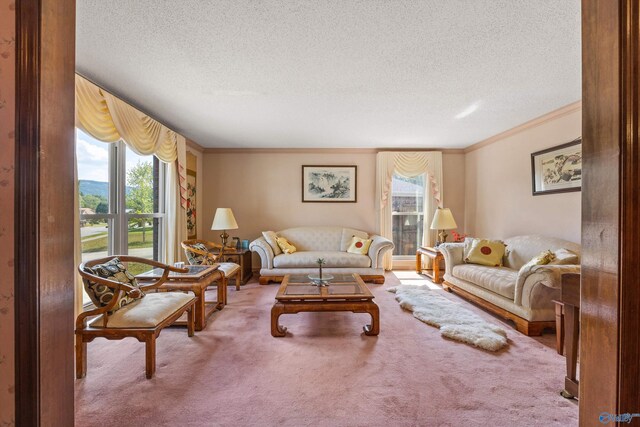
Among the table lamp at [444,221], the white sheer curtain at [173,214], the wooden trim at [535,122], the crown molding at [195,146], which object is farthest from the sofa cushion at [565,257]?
the crown molding at [195,146]

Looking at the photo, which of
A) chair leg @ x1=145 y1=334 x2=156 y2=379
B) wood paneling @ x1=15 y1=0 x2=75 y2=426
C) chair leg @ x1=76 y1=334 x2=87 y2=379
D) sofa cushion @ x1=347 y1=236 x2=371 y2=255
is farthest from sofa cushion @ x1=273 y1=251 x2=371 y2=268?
wood paneling @ x1=15 y1=0 x2=75 y2=426

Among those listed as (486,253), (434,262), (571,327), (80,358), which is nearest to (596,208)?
(571,327)

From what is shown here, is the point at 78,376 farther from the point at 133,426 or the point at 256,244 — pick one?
the point at 256,244

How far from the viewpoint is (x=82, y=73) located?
100 inches

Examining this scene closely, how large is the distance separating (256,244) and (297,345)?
250cm

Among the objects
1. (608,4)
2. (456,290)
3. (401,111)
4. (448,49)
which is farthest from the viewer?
(456,290)

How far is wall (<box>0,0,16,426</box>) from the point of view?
0.83m

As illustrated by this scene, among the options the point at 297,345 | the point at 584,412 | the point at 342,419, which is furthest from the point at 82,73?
the point at 584,412

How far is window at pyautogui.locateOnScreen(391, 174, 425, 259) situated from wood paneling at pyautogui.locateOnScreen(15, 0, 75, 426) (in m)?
5.37

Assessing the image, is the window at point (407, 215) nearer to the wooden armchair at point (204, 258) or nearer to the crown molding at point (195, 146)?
the wooden armchair at point (204, 258)

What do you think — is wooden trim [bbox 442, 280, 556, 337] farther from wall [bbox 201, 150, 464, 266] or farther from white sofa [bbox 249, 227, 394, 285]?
wall [bbox 201, 150, 464, 266]

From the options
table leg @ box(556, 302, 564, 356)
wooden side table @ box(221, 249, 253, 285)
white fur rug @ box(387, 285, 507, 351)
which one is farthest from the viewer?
wooden side table @ box(221, 249, 253, 285)

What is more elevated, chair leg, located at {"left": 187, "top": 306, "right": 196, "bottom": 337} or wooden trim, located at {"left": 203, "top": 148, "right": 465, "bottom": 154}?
wooden trim, located at {"left": 203, "top": 148, "right": 465, "bottom": 154}

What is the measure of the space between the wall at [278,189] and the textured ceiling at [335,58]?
167 cm
